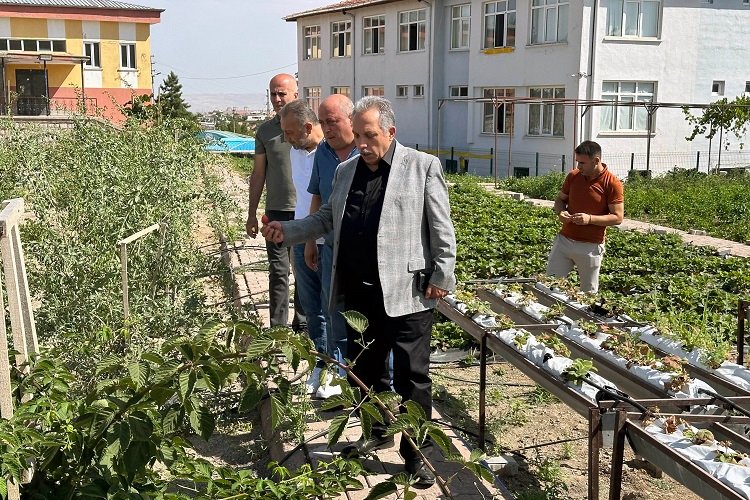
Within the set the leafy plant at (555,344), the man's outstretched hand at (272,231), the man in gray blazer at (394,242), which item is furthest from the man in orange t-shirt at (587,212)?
the man's outstretched hand at (272,231)

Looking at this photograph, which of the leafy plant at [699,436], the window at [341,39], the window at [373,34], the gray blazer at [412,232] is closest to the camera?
the leafy plant at [699,436]

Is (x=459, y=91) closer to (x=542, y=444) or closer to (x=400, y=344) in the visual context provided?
(x=542, y=444)

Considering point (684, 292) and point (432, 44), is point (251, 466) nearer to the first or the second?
point (684, 292)

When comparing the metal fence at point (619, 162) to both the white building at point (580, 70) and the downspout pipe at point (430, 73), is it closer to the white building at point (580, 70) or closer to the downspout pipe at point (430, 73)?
the white building at point (580, 70)

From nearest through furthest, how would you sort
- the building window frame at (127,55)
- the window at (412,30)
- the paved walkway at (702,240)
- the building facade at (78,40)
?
the paved walkway at (702,240) < the window at (412,30) < the building facade at (78,40) < the building window frame at (127,55)

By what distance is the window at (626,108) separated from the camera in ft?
84.4

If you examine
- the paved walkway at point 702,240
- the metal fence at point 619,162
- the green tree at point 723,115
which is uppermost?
the green tree at point 723,115

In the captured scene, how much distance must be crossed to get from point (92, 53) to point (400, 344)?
4859cm

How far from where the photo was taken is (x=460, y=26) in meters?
31.8

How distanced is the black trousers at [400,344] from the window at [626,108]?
22.5m

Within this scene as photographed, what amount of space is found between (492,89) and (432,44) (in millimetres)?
3990

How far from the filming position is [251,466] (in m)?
4.79

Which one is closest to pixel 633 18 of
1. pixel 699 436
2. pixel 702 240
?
pixel 702 240

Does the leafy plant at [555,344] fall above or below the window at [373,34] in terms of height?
below
